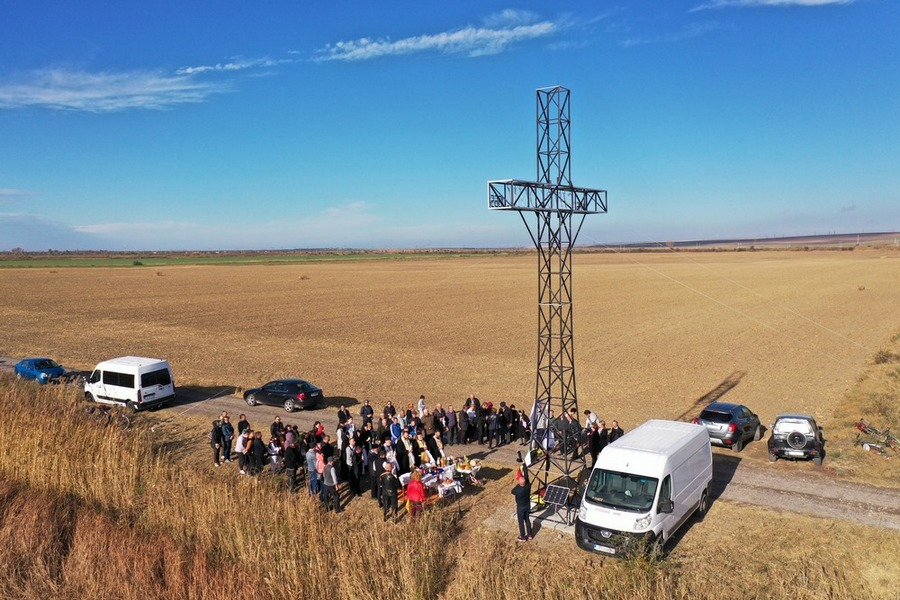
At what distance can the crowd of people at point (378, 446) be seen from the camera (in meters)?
14.3

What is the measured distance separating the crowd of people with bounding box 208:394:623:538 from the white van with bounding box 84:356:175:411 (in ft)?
19.7

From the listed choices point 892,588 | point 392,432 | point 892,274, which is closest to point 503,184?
point 392,432

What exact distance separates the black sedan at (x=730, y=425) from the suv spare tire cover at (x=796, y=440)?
1.58m

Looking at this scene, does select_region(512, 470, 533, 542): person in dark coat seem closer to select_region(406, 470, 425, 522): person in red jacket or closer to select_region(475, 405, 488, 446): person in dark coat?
select_region(406, 470, 425, 522): person in red jacket

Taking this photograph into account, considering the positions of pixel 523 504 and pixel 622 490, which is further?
pixel 523 504

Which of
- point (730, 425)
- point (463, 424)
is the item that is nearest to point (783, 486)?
point (730, 425)

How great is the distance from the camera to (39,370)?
26.9 meters

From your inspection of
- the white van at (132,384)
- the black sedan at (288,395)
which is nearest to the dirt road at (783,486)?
the black sedan at (288,395)

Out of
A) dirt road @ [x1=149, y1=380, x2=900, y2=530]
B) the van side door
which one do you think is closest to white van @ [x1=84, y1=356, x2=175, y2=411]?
dirt road @ [x1=149, y1=380, x2=900, y2=530]

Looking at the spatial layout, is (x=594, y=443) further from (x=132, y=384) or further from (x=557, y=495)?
(x=132, y=384)

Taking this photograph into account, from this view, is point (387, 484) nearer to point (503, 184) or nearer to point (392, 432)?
point (392, 432)

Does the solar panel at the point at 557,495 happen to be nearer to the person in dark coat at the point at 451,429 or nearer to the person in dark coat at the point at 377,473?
the person in dark coat at the point at 377,473

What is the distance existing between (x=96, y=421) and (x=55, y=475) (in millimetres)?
3092

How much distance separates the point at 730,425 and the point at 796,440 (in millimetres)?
1827
